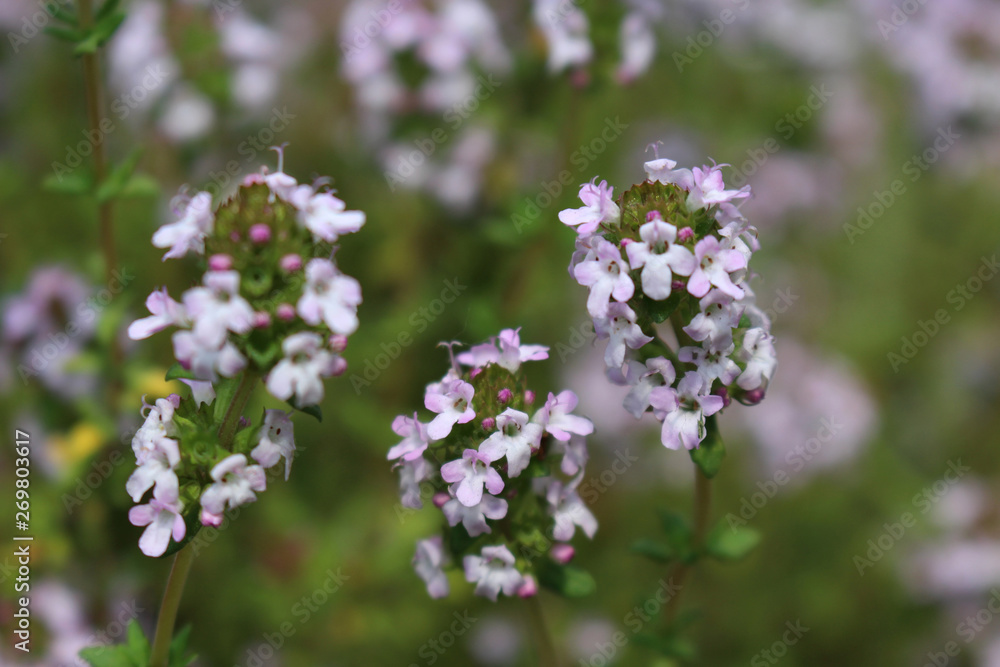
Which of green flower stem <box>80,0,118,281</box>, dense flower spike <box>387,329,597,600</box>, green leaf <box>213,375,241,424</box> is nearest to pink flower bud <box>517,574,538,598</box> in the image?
dense flower spike <box>387,329,597,600</box>

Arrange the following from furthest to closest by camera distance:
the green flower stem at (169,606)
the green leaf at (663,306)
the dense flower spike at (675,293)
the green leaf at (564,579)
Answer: the green leaf at (564,579) → the green flower stem at (169,606) → the green leaf at (663,306) → the dense flower spike at (675,293)

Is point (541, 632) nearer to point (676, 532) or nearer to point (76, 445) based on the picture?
point (676, 532)

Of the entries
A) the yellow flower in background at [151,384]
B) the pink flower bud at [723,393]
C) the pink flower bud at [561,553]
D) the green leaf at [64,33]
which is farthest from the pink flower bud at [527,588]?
the green leaf at [64,33]

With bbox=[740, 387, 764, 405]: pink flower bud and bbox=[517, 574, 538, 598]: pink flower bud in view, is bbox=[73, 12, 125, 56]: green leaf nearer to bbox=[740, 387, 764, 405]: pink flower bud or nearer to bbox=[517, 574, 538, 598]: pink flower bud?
bbox=[517, 574, 538, 598]: pink flower bud

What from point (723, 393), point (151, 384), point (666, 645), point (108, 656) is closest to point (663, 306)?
point (723, 393)

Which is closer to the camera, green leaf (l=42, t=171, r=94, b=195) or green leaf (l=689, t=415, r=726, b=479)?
green leaf (l=689, t=415, r=726, b=479)

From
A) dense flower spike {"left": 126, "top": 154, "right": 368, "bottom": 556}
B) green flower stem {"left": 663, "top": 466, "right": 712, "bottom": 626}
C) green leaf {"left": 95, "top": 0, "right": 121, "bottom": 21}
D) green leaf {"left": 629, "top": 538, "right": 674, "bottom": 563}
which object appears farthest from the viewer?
green leaf {"left": 95, "top": 0, "right": 121, "bottom": 21}

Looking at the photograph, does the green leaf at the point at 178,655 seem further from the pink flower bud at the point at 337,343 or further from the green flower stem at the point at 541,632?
the pink flower bud at the point at 337,343
